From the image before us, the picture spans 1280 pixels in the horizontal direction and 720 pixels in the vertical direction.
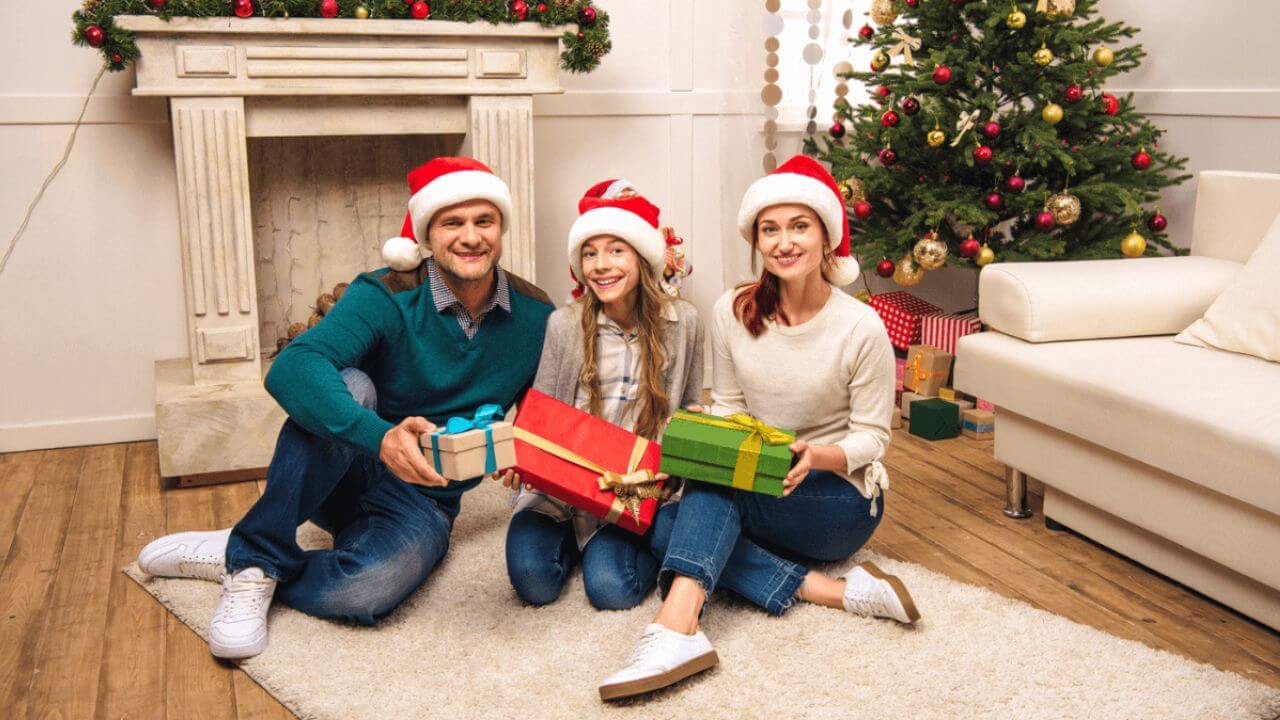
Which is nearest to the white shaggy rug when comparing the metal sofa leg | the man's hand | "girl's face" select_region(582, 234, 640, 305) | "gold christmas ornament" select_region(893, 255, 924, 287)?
the man's hand

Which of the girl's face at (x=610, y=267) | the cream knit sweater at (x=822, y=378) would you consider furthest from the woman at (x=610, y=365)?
the cream knit sweater at (x=822, y=378)

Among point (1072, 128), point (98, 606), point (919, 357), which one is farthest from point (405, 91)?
point (1072, 128)

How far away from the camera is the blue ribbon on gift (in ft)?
5.76

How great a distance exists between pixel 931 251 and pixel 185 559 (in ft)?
7.20

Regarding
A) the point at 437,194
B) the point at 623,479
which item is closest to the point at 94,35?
the point at 437,194

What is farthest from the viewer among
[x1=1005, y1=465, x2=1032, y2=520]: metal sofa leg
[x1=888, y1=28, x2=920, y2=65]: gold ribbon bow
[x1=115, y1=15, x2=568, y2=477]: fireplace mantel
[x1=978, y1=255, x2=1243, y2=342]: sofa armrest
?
[x1=888, y1=28, x2=920, y2=65]: gold ribbon bow

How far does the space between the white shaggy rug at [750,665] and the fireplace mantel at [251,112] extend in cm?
75

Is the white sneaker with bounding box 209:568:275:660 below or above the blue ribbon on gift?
below

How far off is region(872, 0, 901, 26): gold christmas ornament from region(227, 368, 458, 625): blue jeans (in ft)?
7.03

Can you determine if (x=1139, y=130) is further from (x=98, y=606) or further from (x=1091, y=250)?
(x=98, y=606)

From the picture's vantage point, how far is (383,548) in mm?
2000

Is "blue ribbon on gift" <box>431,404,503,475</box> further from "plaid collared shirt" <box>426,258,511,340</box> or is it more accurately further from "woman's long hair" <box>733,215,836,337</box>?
"woman's long hair" <box>733,215,836,337</box>

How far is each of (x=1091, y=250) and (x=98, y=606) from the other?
9.01 feet

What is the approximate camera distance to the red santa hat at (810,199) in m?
1.94
